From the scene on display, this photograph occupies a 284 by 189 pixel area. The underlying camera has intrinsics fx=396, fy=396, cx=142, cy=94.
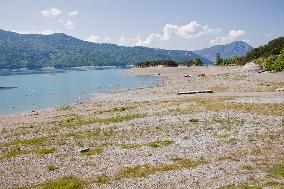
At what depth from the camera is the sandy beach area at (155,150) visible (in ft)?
104

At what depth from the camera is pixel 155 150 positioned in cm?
4100

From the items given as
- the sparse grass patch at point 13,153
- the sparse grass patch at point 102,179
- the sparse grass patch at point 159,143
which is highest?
the sparse grass patch at point 159,143

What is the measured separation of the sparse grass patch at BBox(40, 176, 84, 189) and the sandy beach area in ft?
0.28

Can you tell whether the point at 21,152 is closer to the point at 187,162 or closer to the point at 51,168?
the point at 51,168

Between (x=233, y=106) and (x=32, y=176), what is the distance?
4002 centimetres

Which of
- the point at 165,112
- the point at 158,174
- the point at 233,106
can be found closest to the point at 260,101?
the point at 233,106

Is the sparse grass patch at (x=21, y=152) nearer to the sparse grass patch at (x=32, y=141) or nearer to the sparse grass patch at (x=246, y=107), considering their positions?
the sparse grass patch at (x=32, y=141)

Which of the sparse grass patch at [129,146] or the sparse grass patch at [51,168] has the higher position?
the sparse grass patch at [129,146]

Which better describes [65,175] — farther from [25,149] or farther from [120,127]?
[120,127]

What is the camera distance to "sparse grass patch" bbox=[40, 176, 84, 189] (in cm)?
3102

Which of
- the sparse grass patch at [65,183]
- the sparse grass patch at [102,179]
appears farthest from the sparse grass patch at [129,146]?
the sparse grass patch at [65,183]

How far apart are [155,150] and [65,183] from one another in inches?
467

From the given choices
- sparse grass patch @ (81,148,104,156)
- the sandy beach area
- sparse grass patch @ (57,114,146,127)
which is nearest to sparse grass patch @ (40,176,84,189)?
the sandy beach area

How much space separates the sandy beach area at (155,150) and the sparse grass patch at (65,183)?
8 centimetres
